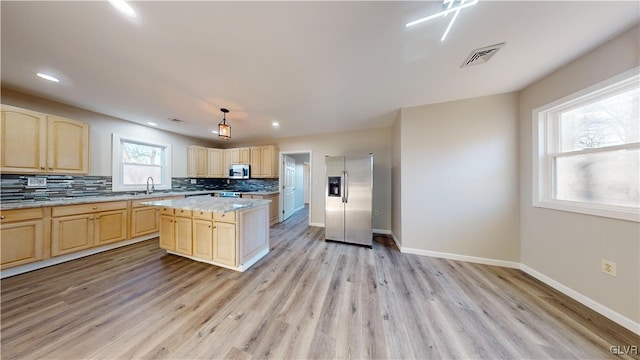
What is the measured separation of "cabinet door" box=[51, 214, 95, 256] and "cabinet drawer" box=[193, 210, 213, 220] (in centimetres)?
174

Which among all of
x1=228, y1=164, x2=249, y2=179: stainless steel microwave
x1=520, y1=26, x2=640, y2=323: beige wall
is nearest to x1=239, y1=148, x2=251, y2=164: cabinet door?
x1=228, y1=164, x2=249, y2=179: stainless steel microwave

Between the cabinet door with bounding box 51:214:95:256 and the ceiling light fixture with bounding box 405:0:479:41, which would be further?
the cabinet door with bounding box 51:214:95:256

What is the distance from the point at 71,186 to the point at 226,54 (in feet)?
12.3

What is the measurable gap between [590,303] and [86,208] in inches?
251

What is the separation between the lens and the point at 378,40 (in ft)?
Answer: 5.16

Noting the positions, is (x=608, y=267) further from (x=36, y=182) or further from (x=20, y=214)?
(x=36, y=182)

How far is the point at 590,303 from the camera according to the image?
69.3 inches

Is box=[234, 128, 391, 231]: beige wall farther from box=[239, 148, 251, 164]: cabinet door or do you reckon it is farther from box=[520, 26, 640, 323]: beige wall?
box=[520, 26, 640, 323]: beige wall

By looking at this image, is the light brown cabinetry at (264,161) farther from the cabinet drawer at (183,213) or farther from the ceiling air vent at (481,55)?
the ceiling air vent at (481,55)

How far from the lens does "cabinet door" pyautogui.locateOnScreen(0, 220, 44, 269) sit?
2170 mm

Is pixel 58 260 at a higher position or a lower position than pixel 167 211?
lower


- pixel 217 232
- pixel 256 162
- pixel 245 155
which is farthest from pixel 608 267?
pixel 245 155

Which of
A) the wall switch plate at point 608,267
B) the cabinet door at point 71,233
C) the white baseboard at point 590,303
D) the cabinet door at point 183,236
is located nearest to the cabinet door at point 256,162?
the cabinet door at point 183,236

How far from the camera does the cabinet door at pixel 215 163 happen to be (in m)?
5.28
